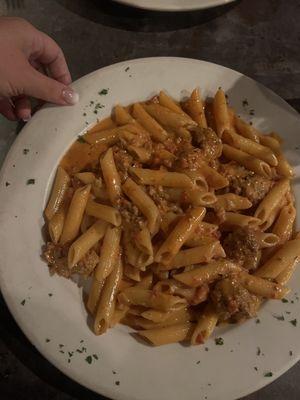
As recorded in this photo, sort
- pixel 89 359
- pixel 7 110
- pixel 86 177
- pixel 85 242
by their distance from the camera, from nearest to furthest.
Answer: pixel 89 359, pixel 85 242, pixel 86 177, pixel 7 110

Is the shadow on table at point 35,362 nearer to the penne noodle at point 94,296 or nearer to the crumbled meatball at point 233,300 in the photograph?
the penne noodle at point 94,296

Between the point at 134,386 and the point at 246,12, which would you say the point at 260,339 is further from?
the point at 246,12

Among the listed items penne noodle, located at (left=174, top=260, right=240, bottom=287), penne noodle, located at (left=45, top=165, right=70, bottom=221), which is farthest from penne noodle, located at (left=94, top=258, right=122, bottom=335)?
penne noodle, located at (left=45, top=165, right=70, bottom=221)

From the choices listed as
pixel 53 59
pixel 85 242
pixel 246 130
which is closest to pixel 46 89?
pixel 53 59

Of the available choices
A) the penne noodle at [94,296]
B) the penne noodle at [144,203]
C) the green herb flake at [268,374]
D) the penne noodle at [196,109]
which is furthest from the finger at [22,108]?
the green herb flake at [268,374]

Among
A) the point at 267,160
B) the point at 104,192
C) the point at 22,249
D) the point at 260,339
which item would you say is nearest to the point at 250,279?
the point at 260,339

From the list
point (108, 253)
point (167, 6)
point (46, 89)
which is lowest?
point (108, 253)

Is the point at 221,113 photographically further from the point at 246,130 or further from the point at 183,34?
the point at 183,34
